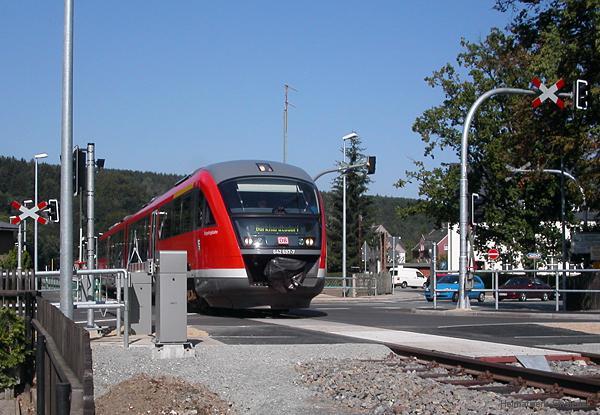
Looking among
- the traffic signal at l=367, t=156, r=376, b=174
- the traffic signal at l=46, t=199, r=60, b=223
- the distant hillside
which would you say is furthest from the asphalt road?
the distant hillside

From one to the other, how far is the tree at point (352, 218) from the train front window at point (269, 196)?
271 ft

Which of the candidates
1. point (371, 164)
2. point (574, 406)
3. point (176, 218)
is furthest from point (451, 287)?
point (574, 406)

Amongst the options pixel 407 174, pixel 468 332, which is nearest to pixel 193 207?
pixel 468 332

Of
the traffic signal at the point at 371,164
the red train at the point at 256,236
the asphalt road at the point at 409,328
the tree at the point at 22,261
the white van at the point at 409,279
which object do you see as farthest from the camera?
the white van at the point at 409,279

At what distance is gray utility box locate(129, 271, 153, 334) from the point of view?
15.8 m

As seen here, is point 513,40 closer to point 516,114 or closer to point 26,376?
point 516,114

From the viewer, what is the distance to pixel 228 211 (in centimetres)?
2061

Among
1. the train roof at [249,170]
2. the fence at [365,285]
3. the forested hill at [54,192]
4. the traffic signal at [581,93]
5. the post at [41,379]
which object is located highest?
the forested hill at [54,192]

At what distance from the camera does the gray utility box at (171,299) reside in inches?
489

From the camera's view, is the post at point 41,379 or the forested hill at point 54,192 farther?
the forested hill at point 54,192

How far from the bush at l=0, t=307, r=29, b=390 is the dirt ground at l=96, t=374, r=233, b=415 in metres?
2.57

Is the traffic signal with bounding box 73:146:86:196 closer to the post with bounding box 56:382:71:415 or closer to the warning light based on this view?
the warning light

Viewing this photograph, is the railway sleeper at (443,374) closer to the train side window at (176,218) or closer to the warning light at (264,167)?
the warning light at (264,167)

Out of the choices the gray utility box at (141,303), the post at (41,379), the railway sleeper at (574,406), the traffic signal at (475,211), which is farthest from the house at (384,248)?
the post at (41,379)
